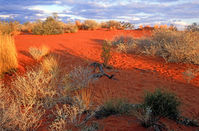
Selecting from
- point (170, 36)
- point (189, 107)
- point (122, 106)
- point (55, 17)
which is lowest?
point (189, 107)

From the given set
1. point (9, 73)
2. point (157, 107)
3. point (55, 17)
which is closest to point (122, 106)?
point (157, 107)

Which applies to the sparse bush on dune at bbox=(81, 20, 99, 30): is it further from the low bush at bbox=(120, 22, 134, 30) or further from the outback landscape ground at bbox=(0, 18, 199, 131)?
the outback landscape ground at bbox=(0, 18, 199, 131)

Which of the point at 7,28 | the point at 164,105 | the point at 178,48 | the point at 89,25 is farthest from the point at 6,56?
the point at 89,25

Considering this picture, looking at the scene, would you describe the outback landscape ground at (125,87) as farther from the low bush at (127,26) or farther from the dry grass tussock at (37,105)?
the low bush at (127,26)

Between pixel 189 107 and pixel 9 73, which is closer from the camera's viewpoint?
pixel 189 107

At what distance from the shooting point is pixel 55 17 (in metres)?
23.5

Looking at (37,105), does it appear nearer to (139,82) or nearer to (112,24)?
(139,82)

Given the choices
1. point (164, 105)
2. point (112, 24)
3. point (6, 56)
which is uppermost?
point (112, 24)

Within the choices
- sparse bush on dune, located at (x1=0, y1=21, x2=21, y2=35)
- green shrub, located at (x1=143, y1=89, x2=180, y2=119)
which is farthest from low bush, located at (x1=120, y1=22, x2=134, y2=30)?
green shrub, located at (x1=143, y1=89, x2=180, y2=119)

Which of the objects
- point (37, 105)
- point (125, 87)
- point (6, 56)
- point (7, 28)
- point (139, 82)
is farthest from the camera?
point (7, 28)

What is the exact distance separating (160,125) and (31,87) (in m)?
3.21

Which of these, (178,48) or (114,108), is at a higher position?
(178,48)

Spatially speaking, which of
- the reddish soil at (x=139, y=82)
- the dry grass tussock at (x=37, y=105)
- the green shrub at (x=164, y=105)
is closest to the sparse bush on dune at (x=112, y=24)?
the reddish soil at (x=139, y=82)

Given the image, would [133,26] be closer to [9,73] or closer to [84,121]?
[9,73]
